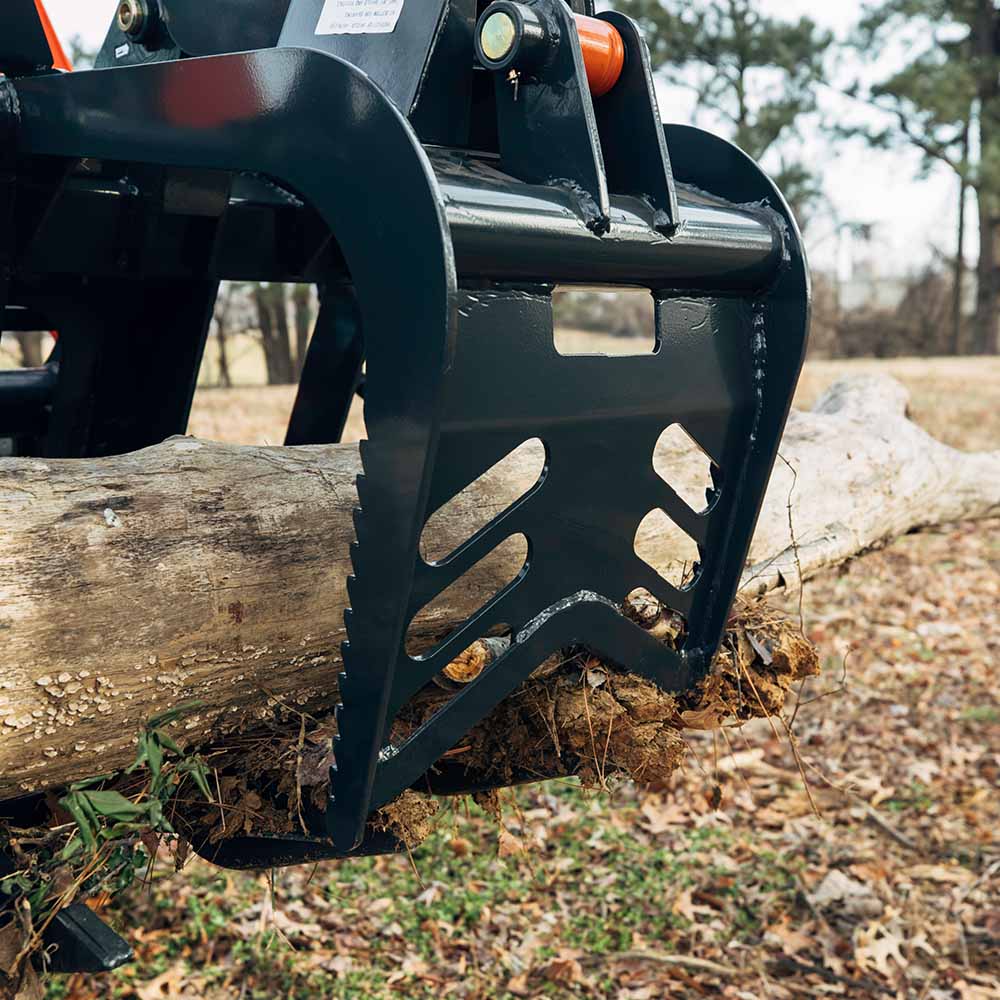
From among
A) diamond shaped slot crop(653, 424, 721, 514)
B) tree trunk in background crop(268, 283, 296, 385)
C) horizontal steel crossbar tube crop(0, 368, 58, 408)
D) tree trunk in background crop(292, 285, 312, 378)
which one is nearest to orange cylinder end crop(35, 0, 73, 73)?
horizontal steel crossbar tube crop(0, 368, 58, 408)

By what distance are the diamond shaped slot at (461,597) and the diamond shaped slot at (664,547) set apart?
0.40 m

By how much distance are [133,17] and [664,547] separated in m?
1.51

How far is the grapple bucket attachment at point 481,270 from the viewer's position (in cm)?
146

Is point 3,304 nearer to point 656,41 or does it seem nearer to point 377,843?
point 377,843

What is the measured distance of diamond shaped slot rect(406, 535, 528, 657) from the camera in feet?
7.02

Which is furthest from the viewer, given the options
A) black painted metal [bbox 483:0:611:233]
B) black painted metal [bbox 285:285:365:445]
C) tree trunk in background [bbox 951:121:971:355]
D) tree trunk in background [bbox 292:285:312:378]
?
tree trunk in background [bbox 951:121:971:355]

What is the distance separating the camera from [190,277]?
2.76m

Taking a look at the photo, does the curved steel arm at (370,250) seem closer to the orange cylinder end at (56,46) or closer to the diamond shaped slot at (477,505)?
the diamond shaped slot at (477,505)

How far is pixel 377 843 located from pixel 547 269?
1.00 meters

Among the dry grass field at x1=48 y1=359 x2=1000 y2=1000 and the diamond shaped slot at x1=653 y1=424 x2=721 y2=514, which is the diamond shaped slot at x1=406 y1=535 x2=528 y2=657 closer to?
the diamond shaped slot at x1=653 y1=424 x2=721 y2=514

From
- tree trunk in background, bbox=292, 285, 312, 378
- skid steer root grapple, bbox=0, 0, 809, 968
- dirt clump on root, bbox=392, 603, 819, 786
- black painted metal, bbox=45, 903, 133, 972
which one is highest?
skid steer root grapple, bbox=0, 0, 809, 968

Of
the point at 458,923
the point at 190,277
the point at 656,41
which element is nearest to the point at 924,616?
the point at 458,923

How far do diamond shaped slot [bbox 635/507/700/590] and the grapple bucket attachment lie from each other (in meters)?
0.43

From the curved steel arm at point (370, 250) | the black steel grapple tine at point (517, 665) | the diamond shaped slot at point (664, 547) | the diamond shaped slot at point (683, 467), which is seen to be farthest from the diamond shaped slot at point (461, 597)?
the diamond shaped slot at point (683, 467)
